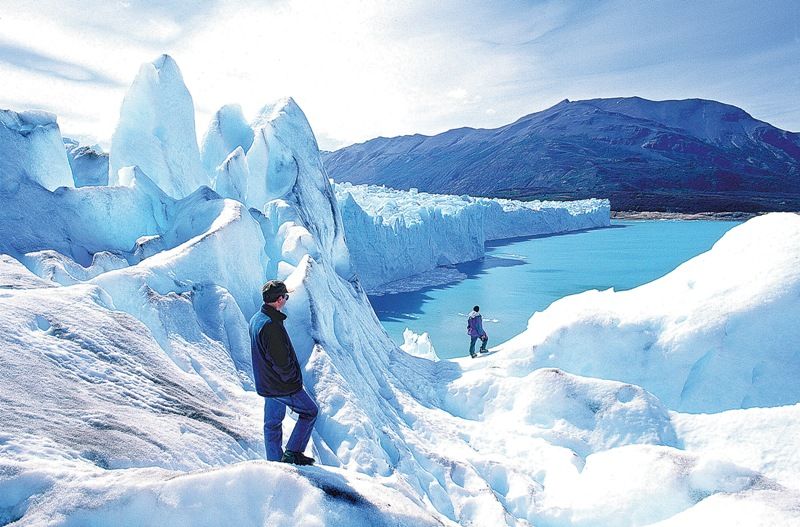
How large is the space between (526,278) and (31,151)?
857 inches

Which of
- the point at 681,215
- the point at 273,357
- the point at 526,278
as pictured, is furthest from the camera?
the point at 681,215

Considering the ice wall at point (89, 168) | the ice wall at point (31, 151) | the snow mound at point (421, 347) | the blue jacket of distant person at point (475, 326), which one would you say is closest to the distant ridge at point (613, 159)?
the snow mound at point (421, 347)

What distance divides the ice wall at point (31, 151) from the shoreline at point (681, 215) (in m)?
57.5

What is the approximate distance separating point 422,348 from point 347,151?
158 metres

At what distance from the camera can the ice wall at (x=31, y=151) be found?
6145 millimetres

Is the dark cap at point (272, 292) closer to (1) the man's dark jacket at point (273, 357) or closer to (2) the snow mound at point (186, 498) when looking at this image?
(1) the man's dark jacket at point (273, 357)

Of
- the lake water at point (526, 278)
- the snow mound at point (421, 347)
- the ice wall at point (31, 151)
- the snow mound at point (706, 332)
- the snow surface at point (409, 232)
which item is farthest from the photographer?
the snow surface at point (409, 232)

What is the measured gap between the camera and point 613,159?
310 feet

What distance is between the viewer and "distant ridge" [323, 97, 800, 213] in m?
72.8

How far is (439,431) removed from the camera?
245 inches

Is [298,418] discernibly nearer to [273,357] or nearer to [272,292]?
[273,357]

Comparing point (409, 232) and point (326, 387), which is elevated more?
point (409, 232)

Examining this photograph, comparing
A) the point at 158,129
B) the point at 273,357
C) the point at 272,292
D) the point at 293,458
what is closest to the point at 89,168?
the point at 158,129

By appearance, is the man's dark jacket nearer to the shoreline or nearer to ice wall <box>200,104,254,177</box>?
ice wall <box>200,104,254,177</box>
